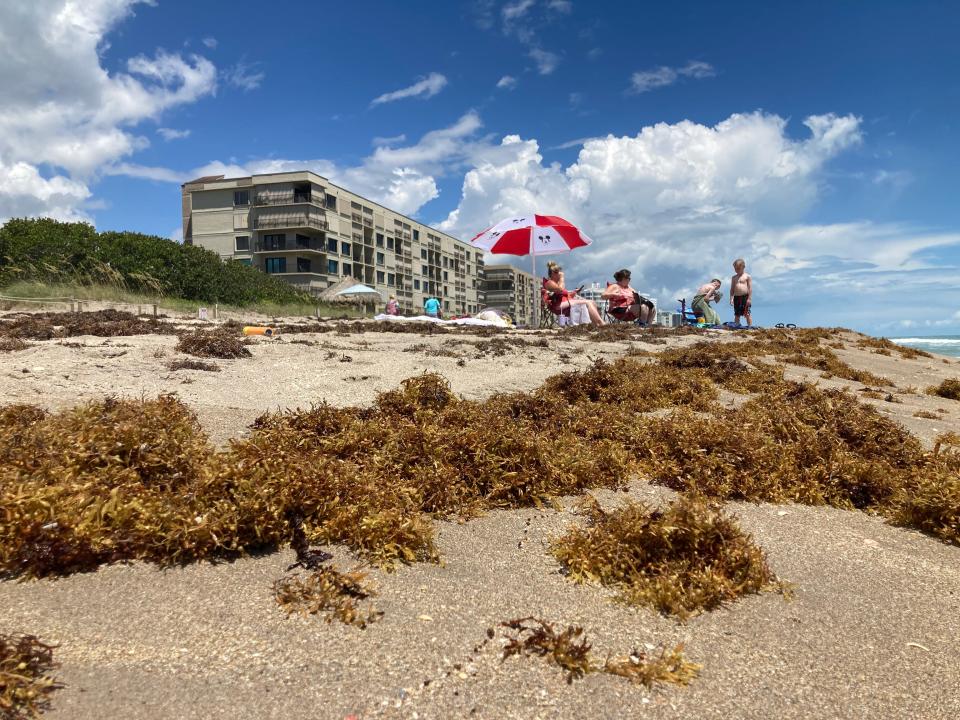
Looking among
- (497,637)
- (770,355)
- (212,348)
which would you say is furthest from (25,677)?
(770,355)

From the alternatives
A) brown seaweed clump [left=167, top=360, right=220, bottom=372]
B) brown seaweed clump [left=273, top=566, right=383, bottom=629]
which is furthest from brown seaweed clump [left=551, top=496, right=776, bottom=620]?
brown seaweed clump [left=167, top=360, right=220, bottom=372]

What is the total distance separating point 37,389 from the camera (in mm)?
5461

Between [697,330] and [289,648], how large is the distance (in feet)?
48.3

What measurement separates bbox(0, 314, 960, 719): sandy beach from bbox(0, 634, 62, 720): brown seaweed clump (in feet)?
0.15

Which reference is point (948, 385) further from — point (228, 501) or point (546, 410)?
point (228, 501)

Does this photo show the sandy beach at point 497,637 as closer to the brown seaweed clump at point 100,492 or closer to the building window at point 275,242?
the brown seaweed clump at point 100,492

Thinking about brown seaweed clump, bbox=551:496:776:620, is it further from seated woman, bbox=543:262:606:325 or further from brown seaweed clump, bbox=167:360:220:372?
seated woman, bbox=543:262:606:325

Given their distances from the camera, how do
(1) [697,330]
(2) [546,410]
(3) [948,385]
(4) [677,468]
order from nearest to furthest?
(4) [677,468], (2) [546,410], (3) [948,385], (1) [697,330]

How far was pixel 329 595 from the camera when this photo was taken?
2.42 m

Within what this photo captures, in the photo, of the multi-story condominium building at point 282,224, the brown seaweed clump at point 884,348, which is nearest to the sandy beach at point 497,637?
the brown seaweed clump at point 884,348

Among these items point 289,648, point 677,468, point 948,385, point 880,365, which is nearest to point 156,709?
point 289,648

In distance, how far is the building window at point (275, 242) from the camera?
207ft

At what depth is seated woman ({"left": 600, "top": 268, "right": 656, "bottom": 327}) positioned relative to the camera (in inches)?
680

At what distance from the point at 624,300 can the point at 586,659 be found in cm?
1597
